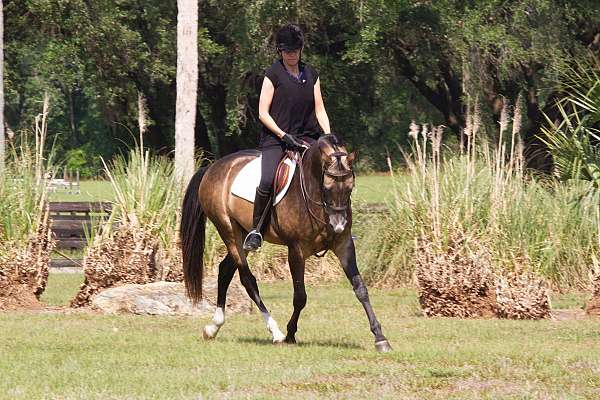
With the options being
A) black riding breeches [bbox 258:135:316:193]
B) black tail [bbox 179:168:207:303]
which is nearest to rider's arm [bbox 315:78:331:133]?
black riding breeches [bbox 258:135:316:193]

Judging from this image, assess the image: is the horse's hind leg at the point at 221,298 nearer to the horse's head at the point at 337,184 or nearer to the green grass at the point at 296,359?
the green grass at the point at 296,359

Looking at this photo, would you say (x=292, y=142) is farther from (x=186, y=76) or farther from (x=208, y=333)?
(x=186, y=76)

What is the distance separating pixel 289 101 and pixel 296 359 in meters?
2.63

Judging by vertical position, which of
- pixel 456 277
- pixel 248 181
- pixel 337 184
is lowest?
pixel 456 277

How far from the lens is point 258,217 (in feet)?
39.1

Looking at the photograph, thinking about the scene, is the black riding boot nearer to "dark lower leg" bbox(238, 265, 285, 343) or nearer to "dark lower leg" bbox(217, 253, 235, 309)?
"dark lower leg" bbox(238, 265, 285, 343)

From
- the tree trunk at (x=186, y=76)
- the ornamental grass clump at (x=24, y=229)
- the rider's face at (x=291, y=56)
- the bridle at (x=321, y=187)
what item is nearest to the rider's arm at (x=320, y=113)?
the rider's face at (x=291, y=56)

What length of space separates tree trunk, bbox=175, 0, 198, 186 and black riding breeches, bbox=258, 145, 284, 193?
9.08 m

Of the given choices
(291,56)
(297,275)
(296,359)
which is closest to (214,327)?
(297,275)

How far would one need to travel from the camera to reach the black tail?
41.9ft

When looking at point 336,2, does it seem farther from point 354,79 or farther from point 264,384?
point 264,384

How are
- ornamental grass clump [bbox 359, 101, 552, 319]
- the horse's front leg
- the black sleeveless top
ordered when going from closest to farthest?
1. the horse's front leg
2. the black sleeveless top
3. ornamental grass clump [bbox 359, 101, 552, 319]

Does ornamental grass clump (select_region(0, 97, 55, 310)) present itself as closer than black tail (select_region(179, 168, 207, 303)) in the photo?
No

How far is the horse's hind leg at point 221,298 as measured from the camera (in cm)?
1221
